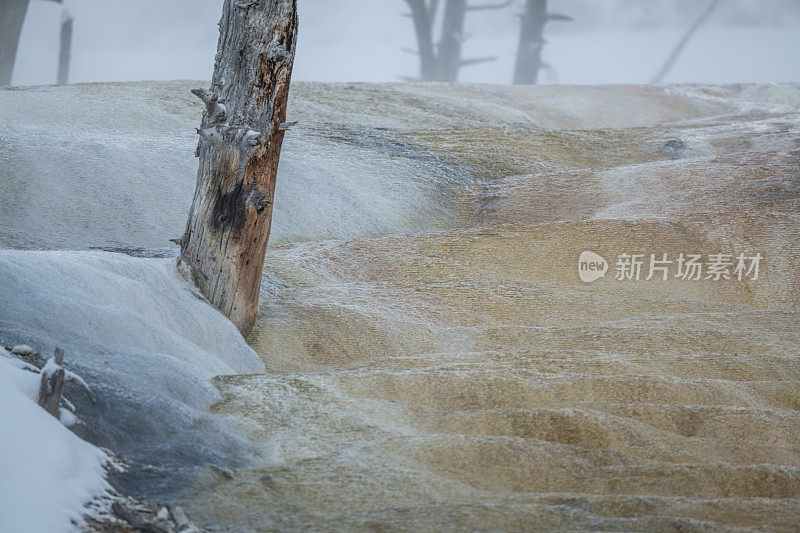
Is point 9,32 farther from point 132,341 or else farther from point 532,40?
point 132,341

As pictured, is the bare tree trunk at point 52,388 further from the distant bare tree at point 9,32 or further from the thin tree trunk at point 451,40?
the thin tree trunk at point 451,40

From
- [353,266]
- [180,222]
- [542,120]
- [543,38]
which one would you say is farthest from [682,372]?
[543,38]

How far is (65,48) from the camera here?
13344 millimetres

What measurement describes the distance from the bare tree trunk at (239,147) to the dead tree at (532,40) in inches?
481

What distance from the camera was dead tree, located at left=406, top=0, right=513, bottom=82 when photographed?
15.4 meters

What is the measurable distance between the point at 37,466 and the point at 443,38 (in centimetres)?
1501

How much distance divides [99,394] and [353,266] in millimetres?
2333

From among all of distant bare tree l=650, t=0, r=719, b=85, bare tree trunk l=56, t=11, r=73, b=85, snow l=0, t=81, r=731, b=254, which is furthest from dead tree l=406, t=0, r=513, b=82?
snow l=0, t=81, r=731, b=254

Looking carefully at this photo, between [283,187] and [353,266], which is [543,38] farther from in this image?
[353,266]

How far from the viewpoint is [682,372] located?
324 cm

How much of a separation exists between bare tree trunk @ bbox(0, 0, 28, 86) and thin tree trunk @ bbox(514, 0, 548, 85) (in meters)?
9.24

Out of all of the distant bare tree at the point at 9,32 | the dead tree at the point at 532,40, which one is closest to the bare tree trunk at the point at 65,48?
the distant bare tree at the point at 9,32

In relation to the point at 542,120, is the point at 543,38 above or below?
above

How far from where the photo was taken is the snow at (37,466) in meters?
1.60
